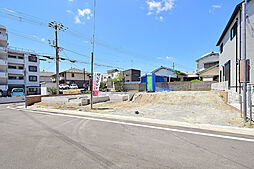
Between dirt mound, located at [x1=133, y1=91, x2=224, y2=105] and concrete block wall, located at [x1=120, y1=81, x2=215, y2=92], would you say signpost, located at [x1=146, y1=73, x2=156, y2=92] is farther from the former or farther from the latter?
dirt mound, located at [x1=133, y1=91, x2=224, y2=105]

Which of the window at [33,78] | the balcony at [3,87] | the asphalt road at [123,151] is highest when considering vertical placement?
the window at [33,78]

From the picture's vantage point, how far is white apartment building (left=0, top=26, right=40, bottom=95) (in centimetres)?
2928

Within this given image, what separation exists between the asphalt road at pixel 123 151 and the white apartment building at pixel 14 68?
97.5 ft

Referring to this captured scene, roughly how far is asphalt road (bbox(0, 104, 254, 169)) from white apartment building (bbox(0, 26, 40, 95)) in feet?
97.5

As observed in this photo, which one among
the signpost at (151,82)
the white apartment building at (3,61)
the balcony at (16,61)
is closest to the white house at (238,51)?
the signpost at (151,82)

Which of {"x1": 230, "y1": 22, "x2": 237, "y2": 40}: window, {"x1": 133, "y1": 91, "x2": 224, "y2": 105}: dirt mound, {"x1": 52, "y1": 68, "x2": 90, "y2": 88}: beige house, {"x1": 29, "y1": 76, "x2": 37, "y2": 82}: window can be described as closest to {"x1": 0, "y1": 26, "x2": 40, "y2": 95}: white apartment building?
{"x1": 29, "y1": 76, "x2": 37, "y2": 82}: window

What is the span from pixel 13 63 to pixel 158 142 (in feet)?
132

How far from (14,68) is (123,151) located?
40.0m

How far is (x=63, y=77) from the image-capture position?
43844mm

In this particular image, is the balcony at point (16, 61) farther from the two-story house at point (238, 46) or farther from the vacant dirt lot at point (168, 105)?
the two-story house at point (238, 46)

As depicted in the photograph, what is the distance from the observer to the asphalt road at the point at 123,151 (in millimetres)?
2988

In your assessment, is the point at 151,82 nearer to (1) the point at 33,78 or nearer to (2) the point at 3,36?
(1) the point at 33,78

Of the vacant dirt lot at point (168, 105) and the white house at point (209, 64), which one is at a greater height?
the white house at point (209, 64)

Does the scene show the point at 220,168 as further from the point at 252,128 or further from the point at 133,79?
the point at 133,79
